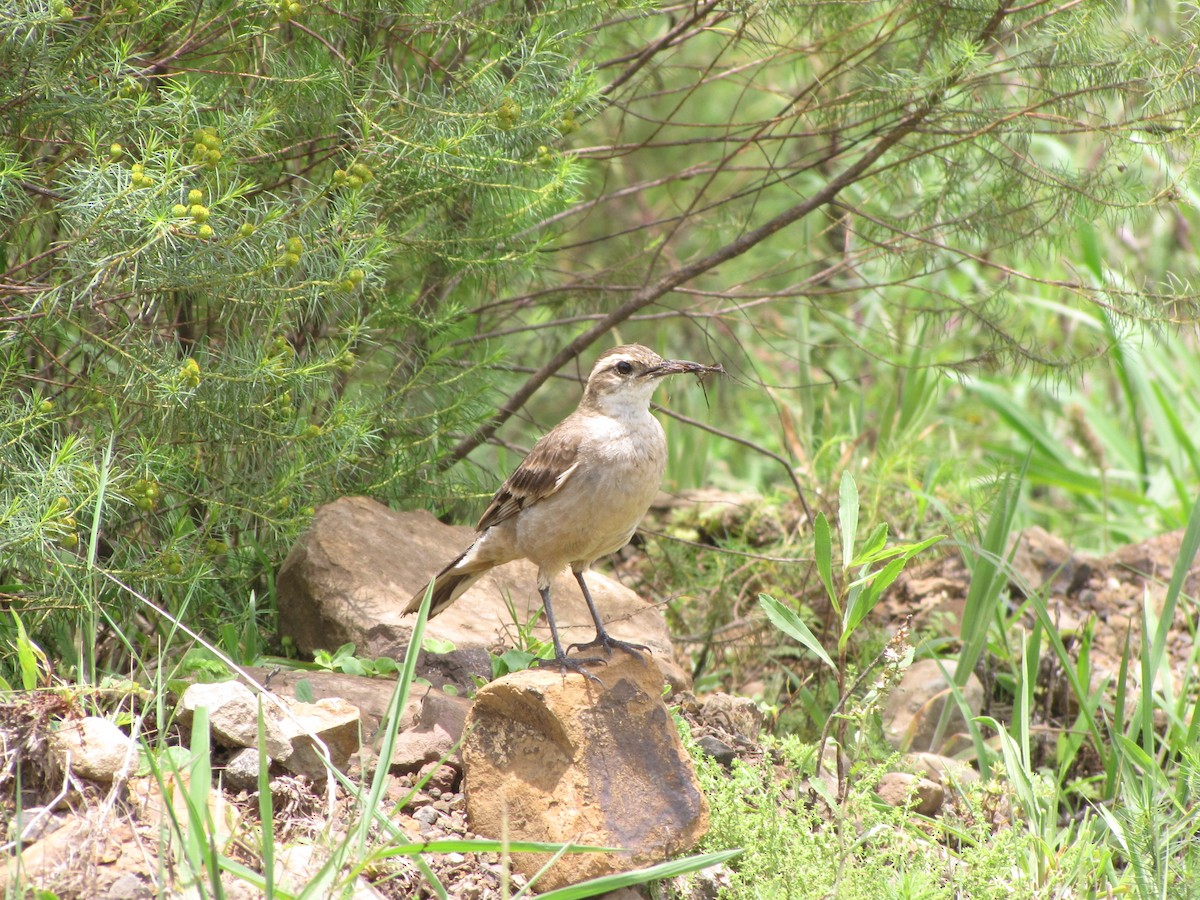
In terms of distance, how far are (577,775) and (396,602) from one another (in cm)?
161

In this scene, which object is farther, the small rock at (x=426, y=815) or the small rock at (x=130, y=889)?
the small rock at (x=426, y=815)

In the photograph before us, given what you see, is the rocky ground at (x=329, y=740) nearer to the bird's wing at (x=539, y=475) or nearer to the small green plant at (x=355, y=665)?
the small green plant at (x=355, y=665)

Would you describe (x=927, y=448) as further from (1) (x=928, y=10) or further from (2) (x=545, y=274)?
(1) (x=928, y=10)

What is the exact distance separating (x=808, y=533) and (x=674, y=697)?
6.67ft

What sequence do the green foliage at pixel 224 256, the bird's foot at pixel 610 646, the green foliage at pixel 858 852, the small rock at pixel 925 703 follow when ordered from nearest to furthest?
the green foliage at pixel 858 852
the green foliage at pixel 224 256
the bird's foot at pixel 610 646
the small rock at pixel 925 703

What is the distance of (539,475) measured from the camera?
4840 mm

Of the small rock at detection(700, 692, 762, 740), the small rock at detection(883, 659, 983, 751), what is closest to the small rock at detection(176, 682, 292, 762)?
the small rock at detection(700, 692, 762, 740)

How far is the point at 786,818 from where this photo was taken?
3.90 metres

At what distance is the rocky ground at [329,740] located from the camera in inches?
127

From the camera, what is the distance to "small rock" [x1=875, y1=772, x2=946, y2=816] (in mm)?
4578

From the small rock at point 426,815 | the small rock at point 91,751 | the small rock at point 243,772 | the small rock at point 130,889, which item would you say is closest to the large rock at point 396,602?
the small rock at point 426,815

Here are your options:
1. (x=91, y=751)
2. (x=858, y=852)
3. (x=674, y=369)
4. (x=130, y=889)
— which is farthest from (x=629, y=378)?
(x=130, y=889)

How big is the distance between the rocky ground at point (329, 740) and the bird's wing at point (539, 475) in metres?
0.61

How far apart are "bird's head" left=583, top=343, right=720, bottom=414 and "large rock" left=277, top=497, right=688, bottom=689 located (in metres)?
0.96
